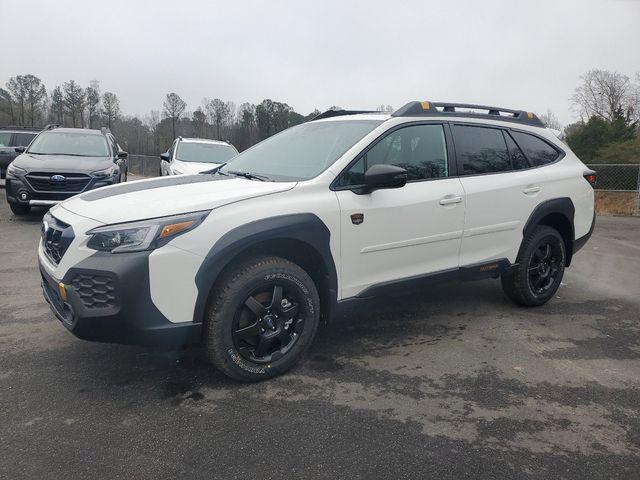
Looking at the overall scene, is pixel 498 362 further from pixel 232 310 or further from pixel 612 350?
pixel 232 310

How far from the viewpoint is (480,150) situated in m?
4.36

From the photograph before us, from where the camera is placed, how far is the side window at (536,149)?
4742 millimetres

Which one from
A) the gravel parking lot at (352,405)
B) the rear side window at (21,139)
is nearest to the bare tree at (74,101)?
the rear side window at (21,139)

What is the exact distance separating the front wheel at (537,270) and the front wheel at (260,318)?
7.54ft

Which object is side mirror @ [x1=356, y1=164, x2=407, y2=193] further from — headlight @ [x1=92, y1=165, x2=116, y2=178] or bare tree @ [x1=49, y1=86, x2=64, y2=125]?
bare tree @ [x1=49, y1=86, x2=64, y2=125]

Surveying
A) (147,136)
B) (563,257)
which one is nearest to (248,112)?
(147,136)

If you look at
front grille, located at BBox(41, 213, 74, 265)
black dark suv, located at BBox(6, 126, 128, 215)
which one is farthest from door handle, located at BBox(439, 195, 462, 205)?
black dark suv, located at BBox(6, 126, 128, 215)

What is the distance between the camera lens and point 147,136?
47.1 metres

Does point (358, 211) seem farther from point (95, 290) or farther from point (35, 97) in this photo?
point (35, 97)

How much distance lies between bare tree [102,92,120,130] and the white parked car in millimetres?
42550

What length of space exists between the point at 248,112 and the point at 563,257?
142 ft

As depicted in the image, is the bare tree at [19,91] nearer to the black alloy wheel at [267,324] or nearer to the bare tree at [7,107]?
the bare tree at [7,107]

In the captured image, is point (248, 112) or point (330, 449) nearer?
point (330, 449)

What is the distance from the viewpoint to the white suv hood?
290cm
